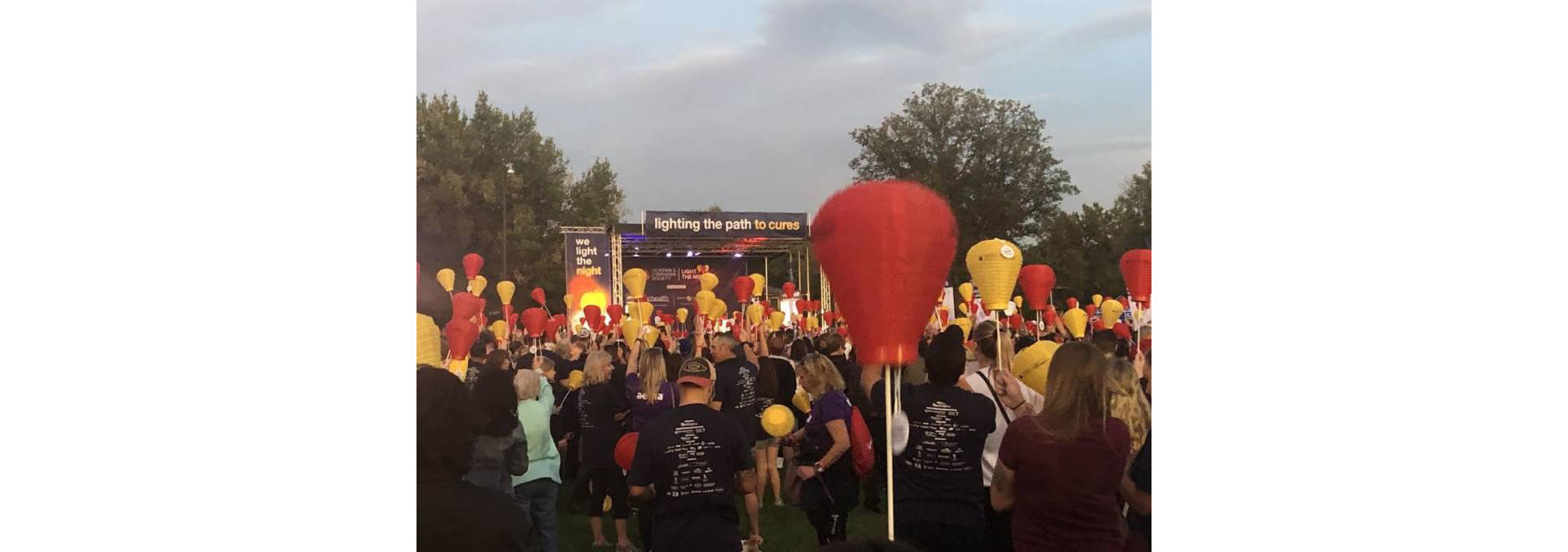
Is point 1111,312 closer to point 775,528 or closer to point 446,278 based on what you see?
point 775,528

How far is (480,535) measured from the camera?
3111 millimetres

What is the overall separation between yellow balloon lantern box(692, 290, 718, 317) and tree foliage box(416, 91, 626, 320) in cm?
177

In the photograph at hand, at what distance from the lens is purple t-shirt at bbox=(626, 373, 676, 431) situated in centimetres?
438

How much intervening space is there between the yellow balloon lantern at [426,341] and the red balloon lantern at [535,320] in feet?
7.31

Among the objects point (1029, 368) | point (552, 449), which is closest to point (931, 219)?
point (1029, 368)

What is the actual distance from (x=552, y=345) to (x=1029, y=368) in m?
3.25

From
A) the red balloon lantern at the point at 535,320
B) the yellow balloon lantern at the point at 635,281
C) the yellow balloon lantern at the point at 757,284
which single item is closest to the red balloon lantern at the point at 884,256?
the red balloon lantern at the point at 535,320

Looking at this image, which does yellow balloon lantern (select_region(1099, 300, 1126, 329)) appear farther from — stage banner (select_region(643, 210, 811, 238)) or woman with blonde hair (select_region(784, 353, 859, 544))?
woman with blonde hair (select_region(784, 353, 859, 544))

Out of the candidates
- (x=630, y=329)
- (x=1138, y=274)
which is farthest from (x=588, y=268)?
(x=1138, y=274)

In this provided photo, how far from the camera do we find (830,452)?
4195mm

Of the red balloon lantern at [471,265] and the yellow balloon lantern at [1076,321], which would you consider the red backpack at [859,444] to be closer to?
the red balloon lantern at [471,265]

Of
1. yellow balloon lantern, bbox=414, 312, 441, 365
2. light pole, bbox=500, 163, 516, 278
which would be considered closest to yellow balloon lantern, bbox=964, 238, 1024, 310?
yellow balloon lantern, bbox=414, 312, 441, 365

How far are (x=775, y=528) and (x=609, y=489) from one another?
102cm

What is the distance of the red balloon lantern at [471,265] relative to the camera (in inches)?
178
